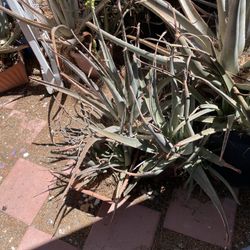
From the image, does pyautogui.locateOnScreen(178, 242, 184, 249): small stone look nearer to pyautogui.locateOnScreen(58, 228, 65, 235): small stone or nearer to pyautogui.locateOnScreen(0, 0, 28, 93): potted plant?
pyautogui.locateOnScreen(58, 228, 65, 235): small stone

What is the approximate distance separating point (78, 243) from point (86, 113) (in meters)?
0.52

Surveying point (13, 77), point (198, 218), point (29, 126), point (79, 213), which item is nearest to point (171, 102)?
point (198, 218)

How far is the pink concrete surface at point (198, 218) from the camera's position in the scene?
1.45 metres

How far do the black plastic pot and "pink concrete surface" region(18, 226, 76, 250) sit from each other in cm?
66

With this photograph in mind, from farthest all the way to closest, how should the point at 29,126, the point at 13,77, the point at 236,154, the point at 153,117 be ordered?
1. the point at 13,77
2. the point at 29,126
3. the point at 236,154
4. the point at 153,117

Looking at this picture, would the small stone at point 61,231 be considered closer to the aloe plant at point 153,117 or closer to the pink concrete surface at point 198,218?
the aloe plant at point 153,117

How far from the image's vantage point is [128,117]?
1.31 meters

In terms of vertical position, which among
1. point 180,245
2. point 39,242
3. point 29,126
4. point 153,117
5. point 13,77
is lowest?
point 180,245

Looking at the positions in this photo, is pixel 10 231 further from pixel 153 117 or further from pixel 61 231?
pixel 153 117

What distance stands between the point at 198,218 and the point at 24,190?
761 mm

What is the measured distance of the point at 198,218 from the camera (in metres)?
1.50

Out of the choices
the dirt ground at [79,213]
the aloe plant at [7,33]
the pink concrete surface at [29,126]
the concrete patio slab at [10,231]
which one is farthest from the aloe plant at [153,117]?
the aloe plant at [7,33]

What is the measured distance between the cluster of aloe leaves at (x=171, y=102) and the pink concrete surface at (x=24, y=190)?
350 mm

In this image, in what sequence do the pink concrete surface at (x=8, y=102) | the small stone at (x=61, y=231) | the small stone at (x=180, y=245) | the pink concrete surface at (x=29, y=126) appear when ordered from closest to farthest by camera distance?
the small stone at (x=180, y=245), the small stone at (x=61, y=231), the pink concrete surface at (x=29, y=126), the pink concrete surface at (x=8, y=102)
